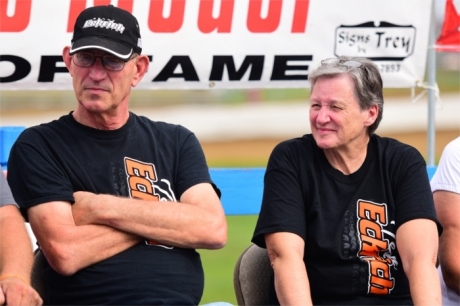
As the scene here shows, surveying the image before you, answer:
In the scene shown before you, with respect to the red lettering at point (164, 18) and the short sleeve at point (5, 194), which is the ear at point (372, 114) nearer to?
the short sleeve at point (5, 194)

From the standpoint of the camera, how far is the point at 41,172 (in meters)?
3.40

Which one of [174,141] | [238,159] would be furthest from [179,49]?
[238,159]

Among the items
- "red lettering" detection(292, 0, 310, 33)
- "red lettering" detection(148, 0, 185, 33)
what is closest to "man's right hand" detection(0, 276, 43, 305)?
"red lettering" detection(148, 0, 185, 33)

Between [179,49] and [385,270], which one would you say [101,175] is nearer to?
[385,270]

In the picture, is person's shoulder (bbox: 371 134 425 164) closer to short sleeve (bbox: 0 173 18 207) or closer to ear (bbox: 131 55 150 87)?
ear (bbox: 131 55 150 87)

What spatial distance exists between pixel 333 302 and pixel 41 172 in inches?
47.6

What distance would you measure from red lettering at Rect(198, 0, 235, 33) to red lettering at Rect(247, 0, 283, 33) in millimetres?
118

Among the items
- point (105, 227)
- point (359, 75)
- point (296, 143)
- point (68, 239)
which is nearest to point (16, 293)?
point (68, 239)

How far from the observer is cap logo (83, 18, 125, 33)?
3.60m

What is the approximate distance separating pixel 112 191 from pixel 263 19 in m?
2.04


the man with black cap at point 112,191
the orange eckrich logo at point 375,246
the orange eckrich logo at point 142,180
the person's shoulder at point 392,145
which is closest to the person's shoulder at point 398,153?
the person's shoulder at point 392,145

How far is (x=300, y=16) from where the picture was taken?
5277 mm

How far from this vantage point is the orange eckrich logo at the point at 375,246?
11.7 ft

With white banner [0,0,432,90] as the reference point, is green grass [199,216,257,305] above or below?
below
